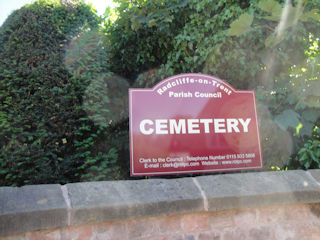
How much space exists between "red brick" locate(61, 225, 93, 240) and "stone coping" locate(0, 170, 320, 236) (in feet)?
0.29

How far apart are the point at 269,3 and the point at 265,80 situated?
41.5 inches

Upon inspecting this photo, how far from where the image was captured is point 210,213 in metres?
2.27

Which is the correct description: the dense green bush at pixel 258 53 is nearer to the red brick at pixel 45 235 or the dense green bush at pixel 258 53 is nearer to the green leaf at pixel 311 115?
the green leaf at pixel 311 115

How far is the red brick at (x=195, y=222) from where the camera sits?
2.21 meters

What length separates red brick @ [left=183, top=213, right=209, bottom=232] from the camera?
86.9 inches

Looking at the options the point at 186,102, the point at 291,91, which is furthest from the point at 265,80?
the point at 186,102

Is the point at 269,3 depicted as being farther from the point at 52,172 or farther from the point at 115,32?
the point at 52,172

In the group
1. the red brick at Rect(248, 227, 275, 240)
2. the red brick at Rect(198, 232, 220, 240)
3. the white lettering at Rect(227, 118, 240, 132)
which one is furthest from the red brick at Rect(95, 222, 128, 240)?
the white lettering at Rect(227, 118, 240, 132)

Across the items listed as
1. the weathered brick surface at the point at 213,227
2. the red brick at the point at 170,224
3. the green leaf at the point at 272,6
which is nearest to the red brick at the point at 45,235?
the weathered brick surface at the point at 213,227

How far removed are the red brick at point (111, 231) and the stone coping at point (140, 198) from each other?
0.10 m

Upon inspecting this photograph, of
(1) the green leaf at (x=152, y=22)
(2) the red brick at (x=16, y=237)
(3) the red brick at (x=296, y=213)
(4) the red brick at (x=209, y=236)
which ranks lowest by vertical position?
(4) the red brick at (x=209, y=236)

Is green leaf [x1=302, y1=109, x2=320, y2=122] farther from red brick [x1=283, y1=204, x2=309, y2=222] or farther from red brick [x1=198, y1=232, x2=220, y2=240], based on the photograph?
red brick [x1=198, y1=232, x2=220, y2=240]

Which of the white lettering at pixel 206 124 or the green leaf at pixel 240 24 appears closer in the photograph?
the white lettering at pixel 206 124

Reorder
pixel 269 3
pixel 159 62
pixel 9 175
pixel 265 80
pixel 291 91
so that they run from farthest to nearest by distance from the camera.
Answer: pixel 159 62 < pixel 265 80 < pixel 291 91 < pixel 9 175 < pixel 269 3
